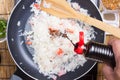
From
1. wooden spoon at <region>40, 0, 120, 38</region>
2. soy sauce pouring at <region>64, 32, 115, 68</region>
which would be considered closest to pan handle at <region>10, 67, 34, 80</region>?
wooden spoon at <region>40, 0, 120, 38</region>

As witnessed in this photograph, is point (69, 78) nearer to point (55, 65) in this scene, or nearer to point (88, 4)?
point (55, 65)

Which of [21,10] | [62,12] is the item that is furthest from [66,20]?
[21,10]

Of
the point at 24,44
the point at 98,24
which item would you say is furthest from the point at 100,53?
the point at 24,44

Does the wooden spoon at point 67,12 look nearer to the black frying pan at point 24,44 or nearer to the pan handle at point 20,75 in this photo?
the black frying pan at point 24,44

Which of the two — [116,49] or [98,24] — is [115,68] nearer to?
[116,49]

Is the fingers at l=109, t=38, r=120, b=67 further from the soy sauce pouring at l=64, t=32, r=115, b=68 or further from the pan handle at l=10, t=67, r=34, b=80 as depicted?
the pan handle at l=10, t=67, r=34, b=80

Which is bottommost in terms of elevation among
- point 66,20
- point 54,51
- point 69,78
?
point 69,78
